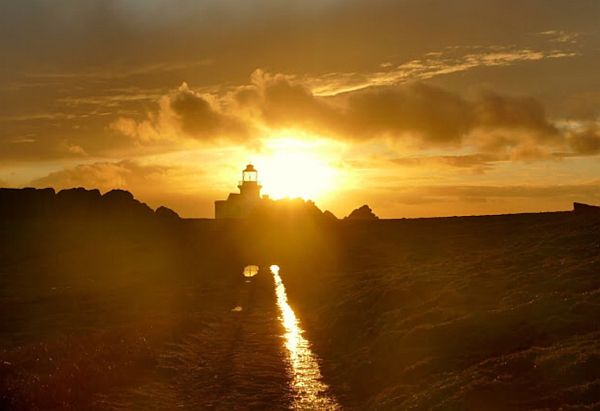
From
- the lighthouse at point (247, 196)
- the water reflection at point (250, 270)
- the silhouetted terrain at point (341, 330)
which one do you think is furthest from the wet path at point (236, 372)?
the lighthouse at point (247, 196)

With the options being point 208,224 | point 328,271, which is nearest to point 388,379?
point 328,271

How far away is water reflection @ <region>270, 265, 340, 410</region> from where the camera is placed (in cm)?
2239

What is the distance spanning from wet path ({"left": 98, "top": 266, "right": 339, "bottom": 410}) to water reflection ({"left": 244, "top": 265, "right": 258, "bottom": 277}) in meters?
32.4

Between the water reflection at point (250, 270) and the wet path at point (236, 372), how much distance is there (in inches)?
1275

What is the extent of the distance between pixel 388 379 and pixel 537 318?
733cm

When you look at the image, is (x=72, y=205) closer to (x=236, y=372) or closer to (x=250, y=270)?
(x=250, y=270)

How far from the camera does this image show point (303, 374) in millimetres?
26812

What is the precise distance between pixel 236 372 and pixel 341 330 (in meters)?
10.7

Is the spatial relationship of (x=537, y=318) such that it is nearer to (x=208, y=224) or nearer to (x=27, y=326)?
(x=27, y=326)

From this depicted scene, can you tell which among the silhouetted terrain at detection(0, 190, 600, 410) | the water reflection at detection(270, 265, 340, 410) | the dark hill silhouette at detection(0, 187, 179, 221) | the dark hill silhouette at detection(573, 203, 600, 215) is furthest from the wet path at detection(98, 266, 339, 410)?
the dark hill silhouette at detection(0, 187, 179, 221)

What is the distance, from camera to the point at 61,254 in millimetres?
103188

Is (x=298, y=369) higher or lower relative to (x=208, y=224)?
lower

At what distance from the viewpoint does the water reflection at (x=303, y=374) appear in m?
22.4

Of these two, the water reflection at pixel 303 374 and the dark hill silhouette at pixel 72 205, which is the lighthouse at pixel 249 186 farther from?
the water reflection at pixel 303 374
